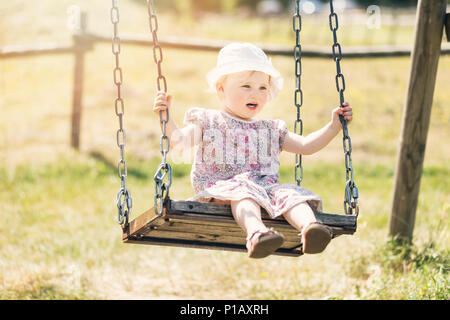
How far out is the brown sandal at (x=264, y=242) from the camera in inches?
99.8

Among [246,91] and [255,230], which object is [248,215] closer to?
[255,230]

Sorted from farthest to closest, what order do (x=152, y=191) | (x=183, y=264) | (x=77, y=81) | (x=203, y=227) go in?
(x=77, y=81)
(x=152, y=191)
(x=183, y=264)
(x=203, y=227)

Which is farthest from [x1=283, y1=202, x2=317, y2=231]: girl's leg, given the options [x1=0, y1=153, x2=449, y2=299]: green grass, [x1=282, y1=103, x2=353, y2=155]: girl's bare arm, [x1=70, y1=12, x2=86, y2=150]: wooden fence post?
[x1=70, y1=12, x2=86, y2=150]: wooden fence post

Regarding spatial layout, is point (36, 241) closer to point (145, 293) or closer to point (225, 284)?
point (145, 293)

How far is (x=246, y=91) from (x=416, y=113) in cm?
156

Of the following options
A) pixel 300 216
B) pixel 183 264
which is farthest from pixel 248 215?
pixel 183 264

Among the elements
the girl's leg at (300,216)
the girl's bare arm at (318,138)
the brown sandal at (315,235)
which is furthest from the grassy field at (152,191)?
the brown sandal at (315,235)

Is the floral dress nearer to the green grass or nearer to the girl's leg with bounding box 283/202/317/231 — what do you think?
the girl's leg with bounding box 283/202/317/231

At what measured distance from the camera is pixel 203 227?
2949 millimetres

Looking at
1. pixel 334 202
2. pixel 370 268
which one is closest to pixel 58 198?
pixel 334 202

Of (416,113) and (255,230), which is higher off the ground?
(416,113)

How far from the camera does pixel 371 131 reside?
1073cm

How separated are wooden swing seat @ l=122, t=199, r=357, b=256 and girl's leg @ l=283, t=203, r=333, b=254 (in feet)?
0.24

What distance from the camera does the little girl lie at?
297cm
